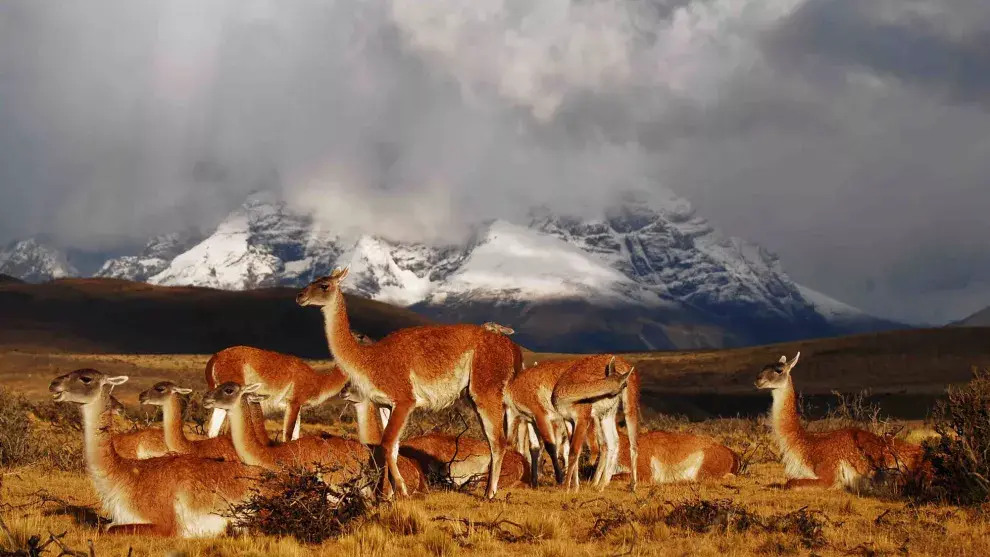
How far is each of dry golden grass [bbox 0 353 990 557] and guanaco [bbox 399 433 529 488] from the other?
2.92 ft

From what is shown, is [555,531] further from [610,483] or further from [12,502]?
[12,502]

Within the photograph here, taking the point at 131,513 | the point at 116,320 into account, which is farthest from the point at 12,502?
the point at 116,320

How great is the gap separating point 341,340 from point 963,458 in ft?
26.7

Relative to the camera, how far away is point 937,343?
99.4 meters

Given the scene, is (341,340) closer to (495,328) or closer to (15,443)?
(495,328)

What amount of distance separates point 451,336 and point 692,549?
4.70 m

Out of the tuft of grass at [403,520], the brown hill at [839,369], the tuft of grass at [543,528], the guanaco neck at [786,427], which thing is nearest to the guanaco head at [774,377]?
the guanaco neck at [786,427]

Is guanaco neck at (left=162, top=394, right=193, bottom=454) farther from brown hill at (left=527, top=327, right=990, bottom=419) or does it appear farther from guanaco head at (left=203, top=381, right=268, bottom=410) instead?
brown hill at (left=527, top=327, right=990, bottom=419)

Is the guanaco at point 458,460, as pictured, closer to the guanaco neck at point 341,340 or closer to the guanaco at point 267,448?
the guanaco neck at point 341,340

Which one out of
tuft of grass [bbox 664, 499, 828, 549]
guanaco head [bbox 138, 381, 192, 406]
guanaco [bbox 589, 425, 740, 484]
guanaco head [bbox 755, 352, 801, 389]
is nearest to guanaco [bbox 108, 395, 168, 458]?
guanaco head [bbox 138, 381, 192, 406]

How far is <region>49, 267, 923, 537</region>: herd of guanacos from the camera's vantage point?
9172mm

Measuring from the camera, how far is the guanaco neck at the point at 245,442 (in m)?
10.4

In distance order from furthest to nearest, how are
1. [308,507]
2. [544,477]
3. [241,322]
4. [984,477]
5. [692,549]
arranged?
1. [241,322]
2. [544,477]
3. [984,477]
4. [308,507]
5. [692,549]

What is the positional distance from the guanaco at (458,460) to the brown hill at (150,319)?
148m
